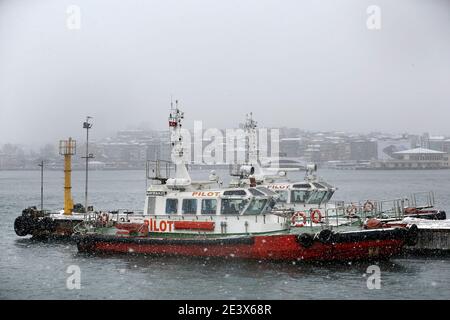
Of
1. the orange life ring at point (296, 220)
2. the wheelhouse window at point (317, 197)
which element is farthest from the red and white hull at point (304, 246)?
the wheelhouse window at point (317, 197)

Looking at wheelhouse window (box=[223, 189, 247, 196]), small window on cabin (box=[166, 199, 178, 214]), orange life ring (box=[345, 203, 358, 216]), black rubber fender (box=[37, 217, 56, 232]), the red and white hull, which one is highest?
wheelhouse window (box=[223, 189, 247, 196])

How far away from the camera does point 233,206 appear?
2506cm

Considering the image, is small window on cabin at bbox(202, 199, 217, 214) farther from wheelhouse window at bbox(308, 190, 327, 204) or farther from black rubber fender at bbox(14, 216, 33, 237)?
black rubber fender at bbox(14, 216, 33, 237)

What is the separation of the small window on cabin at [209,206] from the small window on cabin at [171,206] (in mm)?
1278

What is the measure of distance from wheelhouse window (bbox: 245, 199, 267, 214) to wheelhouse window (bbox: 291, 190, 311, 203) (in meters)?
6.06

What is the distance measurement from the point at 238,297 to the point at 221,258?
4509 millimetres

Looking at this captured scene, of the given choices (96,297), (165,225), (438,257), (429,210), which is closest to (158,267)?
(165,225)

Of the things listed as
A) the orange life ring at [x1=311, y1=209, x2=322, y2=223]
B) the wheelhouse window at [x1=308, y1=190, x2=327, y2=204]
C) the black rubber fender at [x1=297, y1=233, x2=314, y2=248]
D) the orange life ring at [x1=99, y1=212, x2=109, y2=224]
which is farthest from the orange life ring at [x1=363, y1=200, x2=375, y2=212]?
the orange life ring at [x1=99, y1=212, x2=109, y2=224]

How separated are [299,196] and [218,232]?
6.97 metres

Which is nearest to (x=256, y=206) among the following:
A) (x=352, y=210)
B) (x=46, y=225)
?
(x=352, y=210)

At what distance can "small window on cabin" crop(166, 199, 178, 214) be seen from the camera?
25984 mm
